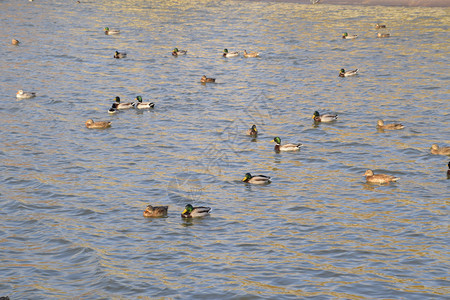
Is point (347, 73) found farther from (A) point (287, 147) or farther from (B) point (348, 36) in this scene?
(A) point (287, 147)

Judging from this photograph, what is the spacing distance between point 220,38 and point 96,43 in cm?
1060

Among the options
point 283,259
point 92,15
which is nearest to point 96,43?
point 92,15

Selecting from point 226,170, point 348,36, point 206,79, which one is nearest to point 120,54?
point 206,79

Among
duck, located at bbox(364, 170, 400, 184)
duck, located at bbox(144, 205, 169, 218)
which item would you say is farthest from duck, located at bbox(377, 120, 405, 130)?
duck, located at bbox(144, 205, 169, 218)

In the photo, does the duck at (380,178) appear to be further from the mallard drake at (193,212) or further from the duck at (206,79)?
the duck at (206,79)

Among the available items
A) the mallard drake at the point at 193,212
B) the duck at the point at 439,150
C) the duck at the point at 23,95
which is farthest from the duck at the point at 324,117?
the duck at the point at 23,95

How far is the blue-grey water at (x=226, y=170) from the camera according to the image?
808 inches

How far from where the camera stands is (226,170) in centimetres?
2975

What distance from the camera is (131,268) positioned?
20891 mm

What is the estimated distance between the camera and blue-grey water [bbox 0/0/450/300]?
2053 centimetres

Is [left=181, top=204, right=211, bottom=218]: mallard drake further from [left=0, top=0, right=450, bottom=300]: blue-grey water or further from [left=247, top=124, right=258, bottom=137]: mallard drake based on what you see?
[left=247, top=124, right=258, bottom=137]: mallard drake

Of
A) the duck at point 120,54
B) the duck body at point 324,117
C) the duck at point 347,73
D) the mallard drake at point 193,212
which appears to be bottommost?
the mallard drake at point 193,212

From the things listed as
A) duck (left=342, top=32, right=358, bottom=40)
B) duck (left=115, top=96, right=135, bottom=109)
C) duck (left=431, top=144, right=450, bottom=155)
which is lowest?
duck (left=431, top=144, right=450, bottom=155)

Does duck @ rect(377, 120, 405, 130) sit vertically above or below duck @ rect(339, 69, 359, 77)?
below
